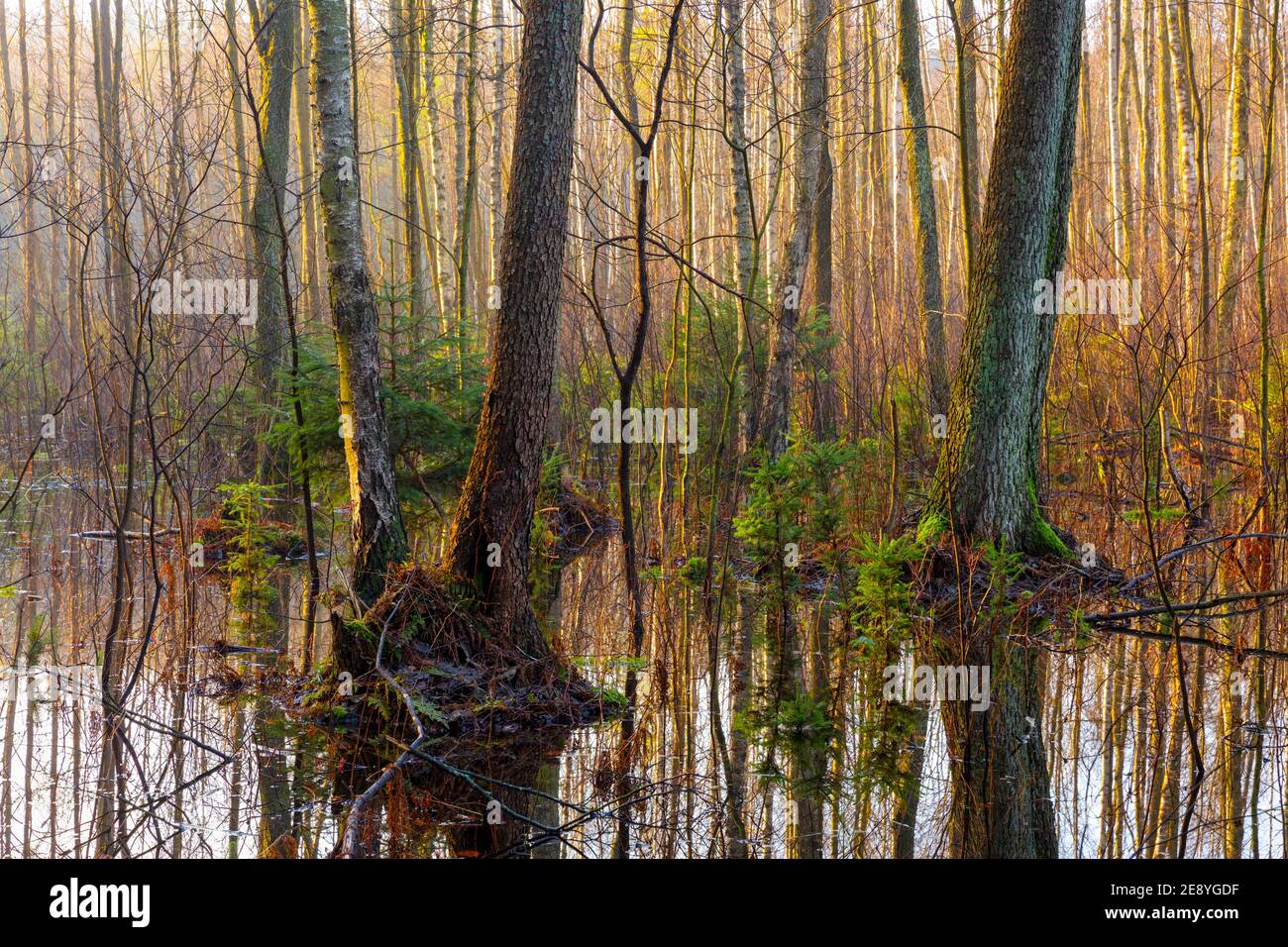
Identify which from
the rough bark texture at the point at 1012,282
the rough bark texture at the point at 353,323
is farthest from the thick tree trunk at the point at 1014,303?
the rough bark texture at the point at 353,323

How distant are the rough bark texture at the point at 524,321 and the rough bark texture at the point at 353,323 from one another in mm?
691

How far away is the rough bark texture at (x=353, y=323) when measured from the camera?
6.66 metres

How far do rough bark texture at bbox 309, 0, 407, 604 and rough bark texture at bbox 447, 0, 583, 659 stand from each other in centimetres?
69

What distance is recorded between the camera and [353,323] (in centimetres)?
673

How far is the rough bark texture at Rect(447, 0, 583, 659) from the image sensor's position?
6.04 meters

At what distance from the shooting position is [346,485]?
9.34m

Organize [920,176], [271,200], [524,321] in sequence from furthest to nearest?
[920,176] < [271,200] < [524,321]

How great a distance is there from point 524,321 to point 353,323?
4.21 feet

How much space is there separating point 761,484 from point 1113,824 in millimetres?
5332

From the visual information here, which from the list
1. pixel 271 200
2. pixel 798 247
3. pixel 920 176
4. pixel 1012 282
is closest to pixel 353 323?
pixel 1012 282

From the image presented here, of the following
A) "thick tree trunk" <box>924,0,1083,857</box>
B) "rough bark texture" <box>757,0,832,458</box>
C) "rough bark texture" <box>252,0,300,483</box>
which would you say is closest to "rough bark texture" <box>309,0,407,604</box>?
"thick tree trunk" <box>924,0,1083,857</box>

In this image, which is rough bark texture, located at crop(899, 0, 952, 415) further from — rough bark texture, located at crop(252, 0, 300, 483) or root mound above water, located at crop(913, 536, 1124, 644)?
rough bark texture, located at crop(252, 0, 300, 483)

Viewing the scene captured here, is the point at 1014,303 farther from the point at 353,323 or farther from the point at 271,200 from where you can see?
the point at 271,200
